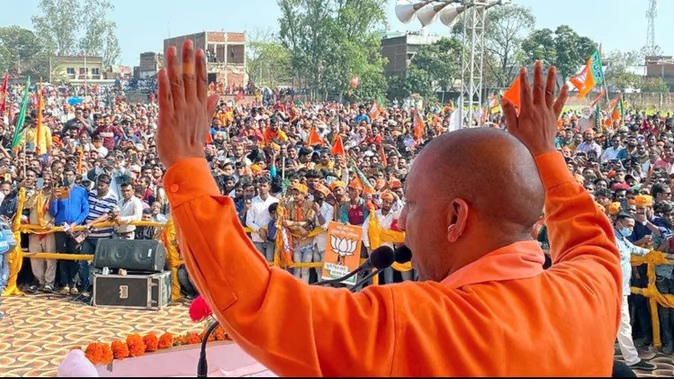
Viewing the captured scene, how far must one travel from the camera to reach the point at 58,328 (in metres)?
7.59

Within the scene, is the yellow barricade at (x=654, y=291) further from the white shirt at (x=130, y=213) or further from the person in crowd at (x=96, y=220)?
the person in crowd at (x=96, y=220)

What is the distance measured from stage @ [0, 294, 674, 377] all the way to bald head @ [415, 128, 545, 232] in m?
5.37

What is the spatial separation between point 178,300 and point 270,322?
804cm

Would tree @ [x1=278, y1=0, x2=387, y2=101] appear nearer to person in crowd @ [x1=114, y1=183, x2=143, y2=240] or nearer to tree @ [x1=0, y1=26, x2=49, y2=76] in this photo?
tree @ [x1=0, y1=26, x2=49, y2=76]

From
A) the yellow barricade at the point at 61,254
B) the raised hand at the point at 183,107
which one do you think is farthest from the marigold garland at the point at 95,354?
the yellow barricade at the point at 61,254

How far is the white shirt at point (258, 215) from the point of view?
9109 millimetres

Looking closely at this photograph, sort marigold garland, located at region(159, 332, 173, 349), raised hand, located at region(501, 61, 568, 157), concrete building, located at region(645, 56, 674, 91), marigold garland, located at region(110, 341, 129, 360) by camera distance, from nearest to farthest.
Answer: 1. raised hand, located at region(501, 61, 568, 157)
2. marigold garland, located at region(110, 341, 129, 360)
3. marigold garland, located at region(159, 332, 173, 349)
4. concrete building, located at region(645, 56, 674, 91)

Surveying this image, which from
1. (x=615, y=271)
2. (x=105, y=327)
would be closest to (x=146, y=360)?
(x=615, y=271)

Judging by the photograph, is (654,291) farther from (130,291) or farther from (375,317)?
(375,317)

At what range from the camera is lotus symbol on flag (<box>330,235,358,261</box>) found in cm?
811

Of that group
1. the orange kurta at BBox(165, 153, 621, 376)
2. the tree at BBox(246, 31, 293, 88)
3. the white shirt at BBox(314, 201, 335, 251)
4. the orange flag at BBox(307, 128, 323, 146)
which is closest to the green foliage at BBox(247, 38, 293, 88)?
the tree at BBox(246, 31, 293, 88)

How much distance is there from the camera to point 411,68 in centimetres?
4753

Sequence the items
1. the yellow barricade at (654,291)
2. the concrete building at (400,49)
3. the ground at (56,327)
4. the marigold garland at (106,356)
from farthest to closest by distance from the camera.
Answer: the concrete building at (400,49), the yellow barricade at (654,291), the ground at (56,327), the marigold garland at (106,356)

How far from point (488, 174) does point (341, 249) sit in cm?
682
